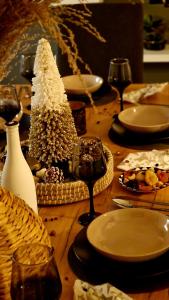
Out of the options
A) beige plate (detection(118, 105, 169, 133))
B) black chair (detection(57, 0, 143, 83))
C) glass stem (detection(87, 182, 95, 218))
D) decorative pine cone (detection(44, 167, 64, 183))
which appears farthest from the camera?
black chair (detection(57, 0, 143, 83))

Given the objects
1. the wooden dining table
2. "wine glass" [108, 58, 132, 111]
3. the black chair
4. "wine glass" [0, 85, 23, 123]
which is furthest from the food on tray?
the black chair

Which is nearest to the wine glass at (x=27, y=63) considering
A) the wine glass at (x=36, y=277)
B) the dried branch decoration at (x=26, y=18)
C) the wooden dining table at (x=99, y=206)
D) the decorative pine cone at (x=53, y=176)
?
the wooden dining table at (x=99, y=206)

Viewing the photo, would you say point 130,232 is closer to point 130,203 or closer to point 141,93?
point 130,203

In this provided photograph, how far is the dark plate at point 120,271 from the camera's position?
103 centimetres

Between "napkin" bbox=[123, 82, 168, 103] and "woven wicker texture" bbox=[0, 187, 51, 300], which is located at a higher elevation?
"woven wicker texture" bbox=[0, 187, 51, 300]

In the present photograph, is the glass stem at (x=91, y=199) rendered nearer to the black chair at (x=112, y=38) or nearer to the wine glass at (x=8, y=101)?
the wine glass at (x=8, y=101)

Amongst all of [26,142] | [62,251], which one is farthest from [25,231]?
[26,142]

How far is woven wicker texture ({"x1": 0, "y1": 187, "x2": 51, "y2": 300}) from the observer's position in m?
1.00

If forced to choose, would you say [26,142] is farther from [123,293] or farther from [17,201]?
[123,293]

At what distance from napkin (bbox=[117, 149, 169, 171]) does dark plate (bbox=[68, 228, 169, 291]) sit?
1.44 ft

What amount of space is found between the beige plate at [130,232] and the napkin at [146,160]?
0.31 metres

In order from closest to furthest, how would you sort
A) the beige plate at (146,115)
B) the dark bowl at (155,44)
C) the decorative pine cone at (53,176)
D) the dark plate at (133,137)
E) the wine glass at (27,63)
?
the decorative pine cone at (53,176), the dark plate at (133,137), the beige plate at (146,115), the wine glass at (27,63), the dark bowl at (155,44)

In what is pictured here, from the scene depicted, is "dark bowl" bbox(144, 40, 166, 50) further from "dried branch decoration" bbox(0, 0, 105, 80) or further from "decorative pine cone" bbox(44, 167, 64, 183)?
"dried branch decoration" bbox(0, 0, 105, 80)

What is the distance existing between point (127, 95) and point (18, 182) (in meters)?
0.95
